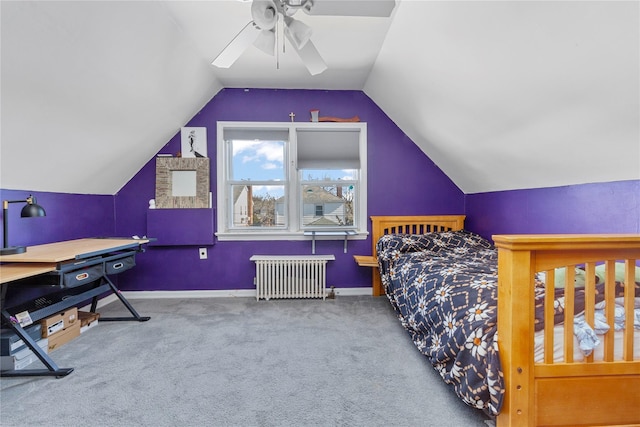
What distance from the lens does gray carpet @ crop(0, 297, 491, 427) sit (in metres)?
1.51

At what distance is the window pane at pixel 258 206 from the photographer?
142 inches

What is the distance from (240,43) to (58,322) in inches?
95.1

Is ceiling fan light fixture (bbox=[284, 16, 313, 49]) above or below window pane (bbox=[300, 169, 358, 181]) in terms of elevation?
above

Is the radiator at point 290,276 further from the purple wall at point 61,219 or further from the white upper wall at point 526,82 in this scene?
the white upper wall at point 526,82

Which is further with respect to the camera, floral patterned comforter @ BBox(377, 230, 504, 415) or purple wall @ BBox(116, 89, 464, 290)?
purple wall @ BBox(116, 89, 464, 290)

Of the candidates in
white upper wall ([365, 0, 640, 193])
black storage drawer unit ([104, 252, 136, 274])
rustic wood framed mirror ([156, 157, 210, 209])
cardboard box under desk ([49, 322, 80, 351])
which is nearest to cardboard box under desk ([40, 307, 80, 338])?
cardboard box under desk ([49, 322, 80, 351])

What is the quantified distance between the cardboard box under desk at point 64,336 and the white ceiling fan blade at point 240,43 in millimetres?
2304

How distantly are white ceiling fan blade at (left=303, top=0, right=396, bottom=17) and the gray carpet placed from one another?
2.11m

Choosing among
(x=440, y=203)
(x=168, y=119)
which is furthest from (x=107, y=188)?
(x=440, y=203)

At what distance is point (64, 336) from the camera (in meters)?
2.32

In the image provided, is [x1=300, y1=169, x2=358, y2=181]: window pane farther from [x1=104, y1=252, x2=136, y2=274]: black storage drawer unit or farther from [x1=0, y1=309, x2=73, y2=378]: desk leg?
[x1=0, y1=309, x2=73, y2=378]: desk leg

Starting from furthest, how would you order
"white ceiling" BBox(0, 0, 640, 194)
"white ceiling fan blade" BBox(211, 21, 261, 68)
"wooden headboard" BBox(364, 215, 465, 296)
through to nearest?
1. "wooden headboard" BBox(364, 215, 465, 296)
2. "white ceiling fan blade" BBox(211, 21, 261, 68)
3. "white ceiling" BBox(0, 0, 640, 194)

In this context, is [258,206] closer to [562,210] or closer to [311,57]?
[311,57]

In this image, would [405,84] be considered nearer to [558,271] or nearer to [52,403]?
[558,271]
